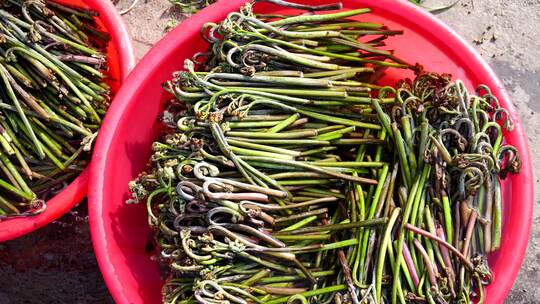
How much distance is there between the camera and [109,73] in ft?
7.31

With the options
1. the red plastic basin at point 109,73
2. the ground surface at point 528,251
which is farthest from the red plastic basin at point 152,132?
the ground surface at point 528,251

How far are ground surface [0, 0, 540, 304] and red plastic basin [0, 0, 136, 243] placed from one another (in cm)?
31

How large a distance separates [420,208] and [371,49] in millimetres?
517

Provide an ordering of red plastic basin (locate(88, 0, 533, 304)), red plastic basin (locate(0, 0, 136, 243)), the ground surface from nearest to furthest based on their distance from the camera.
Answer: red plastic basin (locate(88, 0, 533, 304)), red plastic basin (locate(0, 0, 136, 243)), the ground surface

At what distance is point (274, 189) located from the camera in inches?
62.9

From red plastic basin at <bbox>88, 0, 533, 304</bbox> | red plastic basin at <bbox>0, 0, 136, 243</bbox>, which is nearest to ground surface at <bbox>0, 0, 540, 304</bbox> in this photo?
red plastic basin at <bbox>0, 0, 136, 243</bbox>

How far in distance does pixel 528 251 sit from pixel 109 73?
1839mm

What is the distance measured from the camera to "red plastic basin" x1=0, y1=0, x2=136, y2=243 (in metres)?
1.98

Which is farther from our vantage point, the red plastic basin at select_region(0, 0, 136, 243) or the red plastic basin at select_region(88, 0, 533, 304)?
the red plastic basin at select_region(0, 0, 136, 243)

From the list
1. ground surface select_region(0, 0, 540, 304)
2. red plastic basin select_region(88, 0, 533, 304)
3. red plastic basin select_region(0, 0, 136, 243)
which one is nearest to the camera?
red plastic basin select_region(88, 0, 533, 304)

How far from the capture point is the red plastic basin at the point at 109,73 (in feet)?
6.50

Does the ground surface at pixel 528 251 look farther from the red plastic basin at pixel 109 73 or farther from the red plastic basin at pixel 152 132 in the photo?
the red plastic basin at pixel 152 132

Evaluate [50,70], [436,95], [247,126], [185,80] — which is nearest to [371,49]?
[436,95]

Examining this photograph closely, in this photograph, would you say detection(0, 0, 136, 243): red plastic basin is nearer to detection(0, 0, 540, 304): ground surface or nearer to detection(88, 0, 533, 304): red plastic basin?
detection(88, 0, 533, 304): red plastic basin
